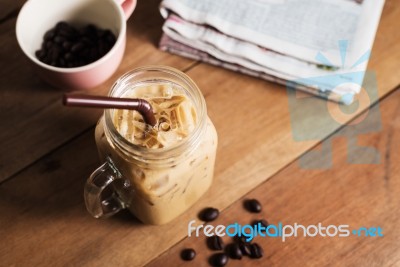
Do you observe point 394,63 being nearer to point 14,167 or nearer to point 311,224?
point 311,224

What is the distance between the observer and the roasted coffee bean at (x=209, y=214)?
2.72 feet

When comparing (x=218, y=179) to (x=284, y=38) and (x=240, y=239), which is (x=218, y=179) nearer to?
(x=240, y=239)

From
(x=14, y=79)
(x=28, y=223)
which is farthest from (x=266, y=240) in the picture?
Answer: (x=14, y=79)

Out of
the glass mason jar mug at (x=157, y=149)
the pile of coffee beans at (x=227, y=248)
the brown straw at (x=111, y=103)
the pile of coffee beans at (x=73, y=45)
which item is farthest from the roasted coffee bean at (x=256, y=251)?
the pile of coffee beans at (x=73, y=45)

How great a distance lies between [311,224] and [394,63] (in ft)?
1.04

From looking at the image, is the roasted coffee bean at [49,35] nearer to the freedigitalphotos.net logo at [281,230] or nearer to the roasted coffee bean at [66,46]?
the roasted coffee bean at [66,46]

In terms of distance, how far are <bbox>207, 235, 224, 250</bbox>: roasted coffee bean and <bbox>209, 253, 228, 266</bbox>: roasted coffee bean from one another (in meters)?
0.01

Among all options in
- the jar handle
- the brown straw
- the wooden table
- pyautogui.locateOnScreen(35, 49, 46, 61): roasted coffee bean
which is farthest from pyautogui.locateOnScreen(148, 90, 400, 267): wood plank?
pyautogui.locateOnScreen(35, 49, 46, 61): roasted coffee bean

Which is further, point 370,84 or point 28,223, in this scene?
point 370,84

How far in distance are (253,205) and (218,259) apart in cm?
10

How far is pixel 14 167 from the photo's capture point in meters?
0.85

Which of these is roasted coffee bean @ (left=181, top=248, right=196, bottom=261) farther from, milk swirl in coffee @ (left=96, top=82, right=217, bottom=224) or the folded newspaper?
the folded newspaper

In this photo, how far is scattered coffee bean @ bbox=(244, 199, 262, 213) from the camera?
834 mm

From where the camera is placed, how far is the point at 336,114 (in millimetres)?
909
